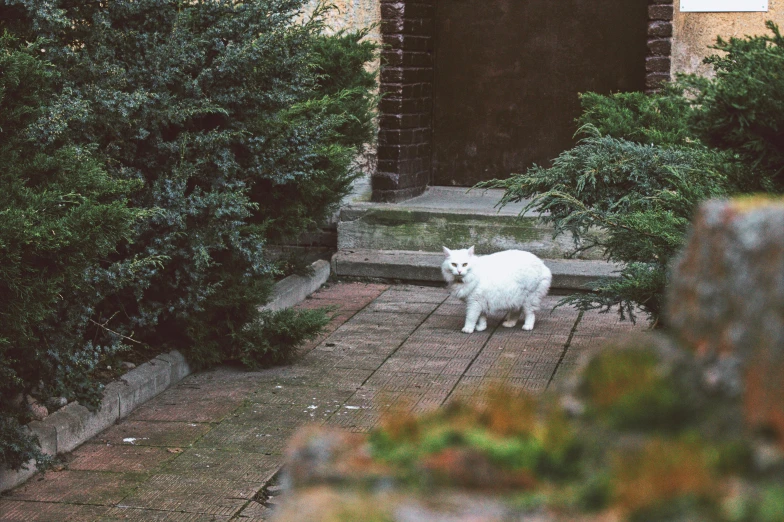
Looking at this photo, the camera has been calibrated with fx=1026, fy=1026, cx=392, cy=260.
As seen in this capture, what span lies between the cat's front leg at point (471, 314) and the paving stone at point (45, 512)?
384 centimetres

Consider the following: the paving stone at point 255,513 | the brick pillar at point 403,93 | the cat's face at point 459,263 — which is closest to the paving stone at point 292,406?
the paving stone at point 255,513

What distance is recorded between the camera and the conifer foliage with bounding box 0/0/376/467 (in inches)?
194

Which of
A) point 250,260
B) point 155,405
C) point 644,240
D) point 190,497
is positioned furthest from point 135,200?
point 644,240

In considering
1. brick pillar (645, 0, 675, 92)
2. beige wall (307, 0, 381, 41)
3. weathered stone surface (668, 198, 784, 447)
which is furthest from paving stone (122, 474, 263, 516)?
brick pillar (645, 0, 675, 92)

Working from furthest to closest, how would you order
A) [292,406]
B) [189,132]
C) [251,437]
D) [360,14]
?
1. [360,14]
2. [189,132]
3. [292,406]
4. [251,437]

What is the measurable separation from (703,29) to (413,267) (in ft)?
11.5

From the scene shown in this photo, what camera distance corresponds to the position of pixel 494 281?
776cm

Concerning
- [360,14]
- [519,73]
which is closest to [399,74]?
[360,14]

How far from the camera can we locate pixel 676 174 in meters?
5.78

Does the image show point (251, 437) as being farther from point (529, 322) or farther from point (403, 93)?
point (403, 93)

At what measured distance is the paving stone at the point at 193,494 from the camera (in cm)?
467

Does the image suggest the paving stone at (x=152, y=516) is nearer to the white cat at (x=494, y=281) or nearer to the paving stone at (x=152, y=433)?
the paving stone at (x=152, y=433)

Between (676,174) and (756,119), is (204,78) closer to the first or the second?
(676,174)

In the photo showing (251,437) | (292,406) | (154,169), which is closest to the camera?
(251,437)
